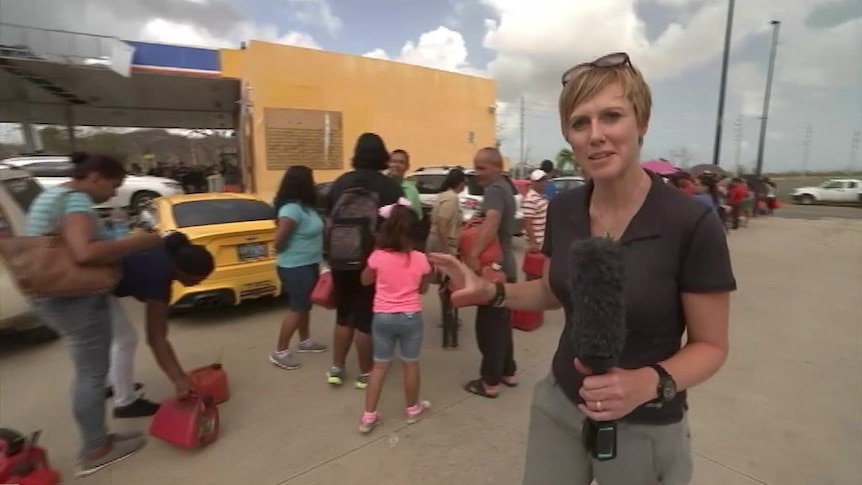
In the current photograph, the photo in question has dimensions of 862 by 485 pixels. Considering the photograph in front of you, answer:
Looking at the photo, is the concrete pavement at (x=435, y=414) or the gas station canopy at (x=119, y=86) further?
the gas station canopy at (x=119, y=86)

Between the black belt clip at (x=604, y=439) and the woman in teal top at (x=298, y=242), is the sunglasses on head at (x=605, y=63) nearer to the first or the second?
the black belt clip at (x=604, y=439)

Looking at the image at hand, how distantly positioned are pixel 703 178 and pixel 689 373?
9.73 m

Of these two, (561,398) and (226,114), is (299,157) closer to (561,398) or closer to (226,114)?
(226,114)

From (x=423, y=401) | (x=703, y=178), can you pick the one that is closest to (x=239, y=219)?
(x=423, y=401)

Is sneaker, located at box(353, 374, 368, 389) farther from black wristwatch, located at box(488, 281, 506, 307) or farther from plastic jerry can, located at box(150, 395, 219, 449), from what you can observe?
black wristwatch, located at box(488, 281, 506, 307)

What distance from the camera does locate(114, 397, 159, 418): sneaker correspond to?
329 centimetres

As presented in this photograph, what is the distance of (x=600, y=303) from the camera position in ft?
3.04

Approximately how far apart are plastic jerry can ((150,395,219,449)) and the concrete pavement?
0.12 metres

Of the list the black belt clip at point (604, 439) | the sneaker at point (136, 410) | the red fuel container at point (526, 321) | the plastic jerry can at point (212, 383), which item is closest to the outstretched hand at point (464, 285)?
the black belt clip at point (604, 439)

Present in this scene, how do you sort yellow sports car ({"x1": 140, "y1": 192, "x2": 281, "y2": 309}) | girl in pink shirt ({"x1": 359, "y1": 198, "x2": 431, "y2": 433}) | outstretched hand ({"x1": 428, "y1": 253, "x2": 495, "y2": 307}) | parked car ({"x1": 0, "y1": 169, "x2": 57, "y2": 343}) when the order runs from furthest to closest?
yellow sports car ({"x1": 140, "y1": 192, "x2": 281, "y2": 309}) → parked car ({"x1": 0, "y1": 169, "x2": 57, "y2": 343}) → girl in pink shirt ({"x1": 359, "y1": 198, "x2": 431, "y2": 433}) → outstretched hand ({"x1": 428, "y1": 253, "x2": 495, "y2": 307})

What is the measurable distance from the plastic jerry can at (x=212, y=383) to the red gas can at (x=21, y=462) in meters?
0.97

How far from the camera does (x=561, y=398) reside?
1419 millimetres

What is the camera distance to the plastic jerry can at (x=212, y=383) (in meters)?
3.32

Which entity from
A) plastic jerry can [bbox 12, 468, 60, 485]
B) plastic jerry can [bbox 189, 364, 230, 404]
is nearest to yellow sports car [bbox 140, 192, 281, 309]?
plastic jerry can [bbox 189, 364, 230, 404]
